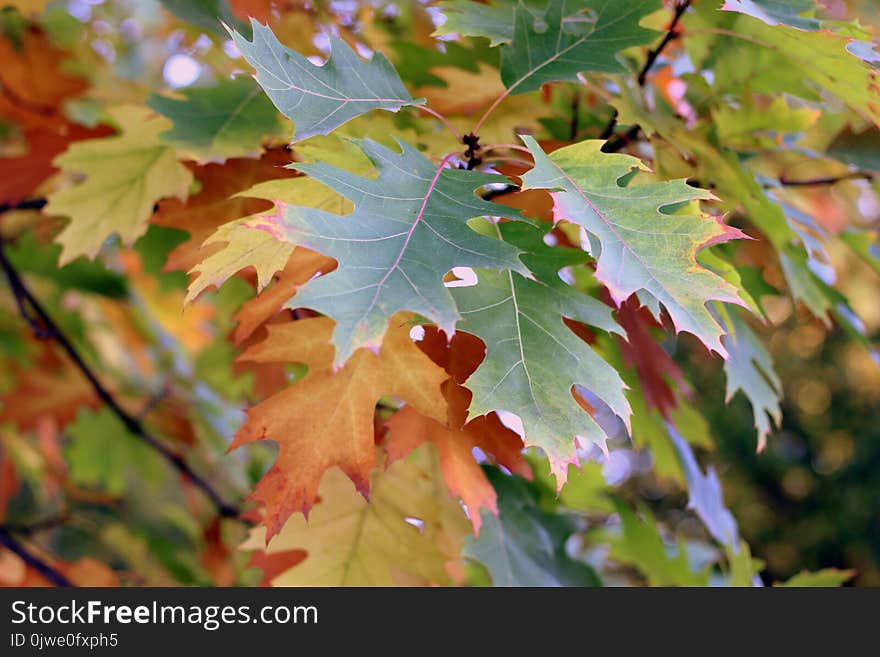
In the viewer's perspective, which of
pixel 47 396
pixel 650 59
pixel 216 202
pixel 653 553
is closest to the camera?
pixel 650 59

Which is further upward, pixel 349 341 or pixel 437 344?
pixel 349 341

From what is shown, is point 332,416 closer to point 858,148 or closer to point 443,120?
point 443,120

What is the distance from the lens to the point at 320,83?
2.91ft

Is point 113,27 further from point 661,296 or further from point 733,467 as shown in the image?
point 733,467

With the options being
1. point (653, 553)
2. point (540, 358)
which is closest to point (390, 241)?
point (540, 358)

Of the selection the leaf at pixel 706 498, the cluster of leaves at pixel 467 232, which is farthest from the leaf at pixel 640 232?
the leaf at pixel 706 498

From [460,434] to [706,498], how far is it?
0.69 m

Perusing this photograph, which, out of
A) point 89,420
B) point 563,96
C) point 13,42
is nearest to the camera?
point 563,96

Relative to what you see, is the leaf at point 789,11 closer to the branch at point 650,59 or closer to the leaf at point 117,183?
the branch at point 650,59

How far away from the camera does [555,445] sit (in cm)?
79

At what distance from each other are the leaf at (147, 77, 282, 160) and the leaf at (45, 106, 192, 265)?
68mm

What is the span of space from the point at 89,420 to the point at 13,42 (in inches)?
44.9

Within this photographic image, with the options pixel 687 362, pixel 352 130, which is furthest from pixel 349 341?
pixel 687 362

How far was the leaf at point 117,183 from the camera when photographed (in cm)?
127
